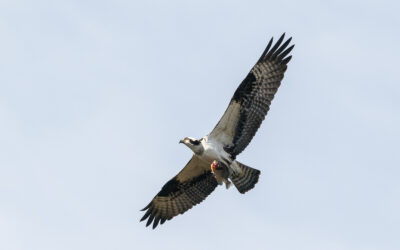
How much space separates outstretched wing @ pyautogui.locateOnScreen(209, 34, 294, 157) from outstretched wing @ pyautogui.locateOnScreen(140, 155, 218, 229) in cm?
152

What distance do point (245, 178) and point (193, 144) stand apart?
1.66 m

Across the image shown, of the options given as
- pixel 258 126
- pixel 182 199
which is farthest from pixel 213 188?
pixel 258 126

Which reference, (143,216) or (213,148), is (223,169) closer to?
(213,148)

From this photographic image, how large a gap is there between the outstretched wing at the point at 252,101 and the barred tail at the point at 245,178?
540 millimetres

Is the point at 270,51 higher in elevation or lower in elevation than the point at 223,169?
higher

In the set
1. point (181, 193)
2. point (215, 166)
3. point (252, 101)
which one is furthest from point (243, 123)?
point (181, 193)

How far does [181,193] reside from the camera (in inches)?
1042

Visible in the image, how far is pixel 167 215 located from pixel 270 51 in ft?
17.5

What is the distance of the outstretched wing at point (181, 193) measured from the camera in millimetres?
26109

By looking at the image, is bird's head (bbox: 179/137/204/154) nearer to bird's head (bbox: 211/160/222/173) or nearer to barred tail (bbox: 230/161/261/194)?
bird's head (bbox: 211/160/222/173)

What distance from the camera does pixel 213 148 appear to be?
24641 mm

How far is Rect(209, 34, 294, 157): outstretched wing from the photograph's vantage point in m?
24.5

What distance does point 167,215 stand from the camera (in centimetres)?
2653

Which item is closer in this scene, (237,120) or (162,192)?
(237,120)
